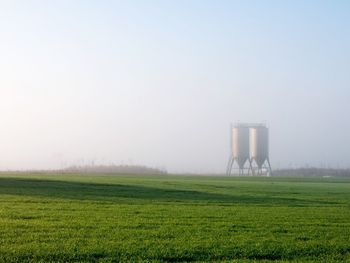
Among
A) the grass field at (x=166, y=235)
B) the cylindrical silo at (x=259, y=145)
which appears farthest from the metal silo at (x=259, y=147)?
the grass field at (x=166, y=235)

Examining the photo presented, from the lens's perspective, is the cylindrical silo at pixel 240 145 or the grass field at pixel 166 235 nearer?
the grass field at pixel 166 235

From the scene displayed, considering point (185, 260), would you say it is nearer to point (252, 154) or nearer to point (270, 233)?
point (270, 233)

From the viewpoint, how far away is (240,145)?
Answer: 149 m

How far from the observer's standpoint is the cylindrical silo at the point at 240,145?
147750 mm

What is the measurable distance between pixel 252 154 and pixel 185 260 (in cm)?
13527

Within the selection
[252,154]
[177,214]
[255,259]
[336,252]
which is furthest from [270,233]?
[252,154]

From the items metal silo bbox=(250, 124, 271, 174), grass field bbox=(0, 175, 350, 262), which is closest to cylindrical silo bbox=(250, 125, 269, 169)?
metal silo bbox=(250, 124, 271, 174)

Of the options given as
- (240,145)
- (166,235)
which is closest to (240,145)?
(240,145)

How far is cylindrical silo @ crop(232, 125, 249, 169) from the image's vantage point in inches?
5817

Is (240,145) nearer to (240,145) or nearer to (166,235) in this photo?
(240,145)

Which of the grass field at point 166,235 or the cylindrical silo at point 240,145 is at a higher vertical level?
the cylindrical silo at point 240,145

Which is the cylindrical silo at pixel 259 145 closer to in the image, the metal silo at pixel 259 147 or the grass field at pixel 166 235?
the metal silo at pixel 259 147

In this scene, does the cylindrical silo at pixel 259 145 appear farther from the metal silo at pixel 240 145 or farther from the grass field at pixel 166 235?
the grass field at pixel 166 235

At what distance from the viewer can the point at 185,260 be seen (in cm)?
1350
